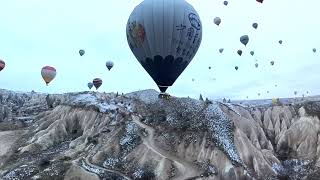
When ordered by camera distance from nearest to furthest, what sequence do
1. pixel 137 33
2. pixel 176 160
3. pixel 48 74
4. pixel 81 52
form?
pixel 137 33 → pixel 176 160 → pixel 48 74 → pixel 81 52

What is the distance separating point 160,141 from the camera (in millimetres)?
68375

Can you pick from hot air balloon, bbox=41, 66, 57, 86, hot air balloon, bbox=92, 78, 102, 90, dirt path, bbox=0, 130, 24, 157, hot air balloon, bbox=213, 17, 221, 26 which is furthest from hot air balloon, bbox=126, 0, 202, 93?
dirt path, bbox=0, 130, 24, 157

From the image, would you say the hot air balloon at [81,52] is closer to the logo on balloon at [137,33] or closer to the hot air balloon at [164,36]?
the logo on balloon at [137,33]

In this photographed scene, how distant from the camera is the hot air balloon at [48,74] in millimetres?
65312

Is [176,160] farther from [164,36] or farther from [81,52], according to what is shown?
[81,52]

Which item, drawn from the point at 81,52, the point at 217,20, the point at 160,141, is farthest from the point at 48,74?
the point at 217,20

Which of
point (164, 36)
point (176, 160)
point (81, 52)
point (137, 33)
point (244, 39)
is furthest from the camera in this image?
point (81, 52)

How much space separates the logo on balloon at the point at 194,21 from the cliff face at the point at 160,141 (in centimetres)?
1700

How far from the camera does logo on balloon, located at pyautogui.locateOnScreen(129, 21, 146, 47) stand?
53250mm

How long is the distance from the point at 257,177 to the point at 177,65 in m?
19.6

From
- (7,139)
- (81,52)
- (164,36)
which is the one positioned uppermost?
(81,52)

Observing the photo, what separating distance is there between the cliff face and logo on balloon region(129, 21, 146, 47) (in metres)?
15.7

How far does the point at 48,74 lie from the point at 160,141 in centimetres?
1663

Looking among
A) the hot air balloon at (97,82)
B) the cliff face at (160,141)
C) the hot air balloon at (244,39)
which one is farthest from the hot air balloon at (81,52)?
the hot air balloon at (244,39)
